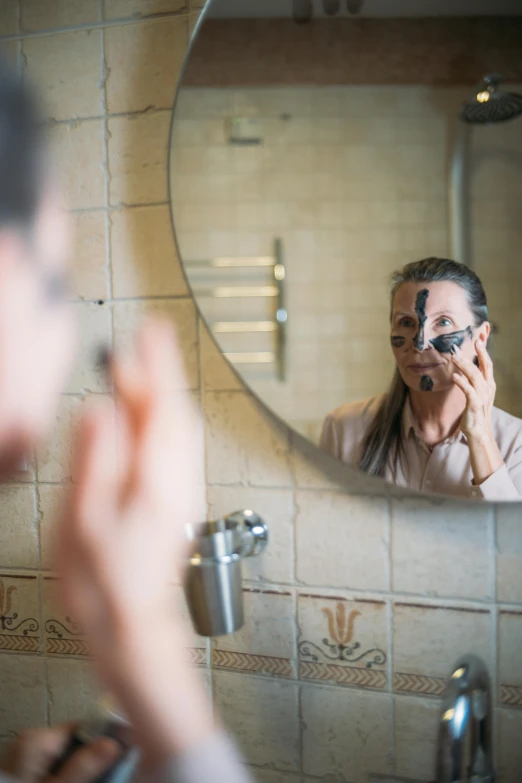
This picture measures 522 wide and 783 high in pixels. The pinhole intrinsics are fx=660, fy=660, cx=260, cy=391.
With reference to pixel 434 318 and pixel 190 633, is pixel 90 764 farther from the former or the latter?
pixel 434 318

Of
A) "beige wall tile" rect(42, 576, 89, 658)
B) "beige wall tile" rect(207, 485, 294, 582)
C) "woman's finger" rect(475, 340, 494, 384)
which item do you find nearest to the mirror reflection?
"woman's finger" rect(475, 340, 494, 384)

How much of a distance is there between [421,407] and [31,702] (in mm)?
742

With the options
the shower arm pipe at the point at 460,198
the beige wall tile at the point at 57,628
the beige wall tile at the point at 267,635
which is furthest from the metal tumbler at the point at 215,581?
the shower arm pipe at the point at 460,198

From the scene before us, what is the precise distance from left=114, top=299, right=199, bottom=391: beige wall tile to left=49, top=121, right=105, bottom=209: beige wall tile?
159 mm

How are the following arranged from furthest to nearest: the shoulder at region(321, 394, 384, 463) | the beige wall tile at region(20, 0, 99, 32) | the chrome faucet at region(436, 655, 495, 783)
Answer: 1. the beige wall tile at region(20, 0, 99, 32)
2. the shoulder at region(321, 394, 384, 463)
3. the chrome faucet at region(436, 655, 495, 783)

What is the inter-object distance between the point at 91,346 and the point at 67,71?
39 cm

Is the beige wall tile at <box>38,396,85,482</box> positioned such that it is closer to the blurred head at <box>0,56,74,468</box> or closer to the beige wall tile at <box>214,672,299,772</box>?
the blurred head at <box>0,56,74,468</box>

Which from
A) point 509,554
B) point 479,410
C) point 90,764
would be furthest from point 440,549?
point 90,764

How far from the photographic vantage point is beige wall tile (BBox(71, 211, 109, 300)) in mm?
942

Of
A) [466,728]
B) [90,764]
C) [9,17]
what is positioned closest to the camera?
[466,728]

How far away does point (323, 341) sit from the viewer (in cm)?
83

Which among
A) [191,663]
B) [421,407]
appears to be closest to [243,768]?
[191,663]

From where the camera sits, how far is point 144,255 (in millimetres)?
921

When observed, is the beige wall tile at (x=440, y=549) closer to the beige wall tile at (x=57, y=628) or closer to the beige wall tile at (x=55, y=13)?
the beige wall tile at (x=57, y=628)
